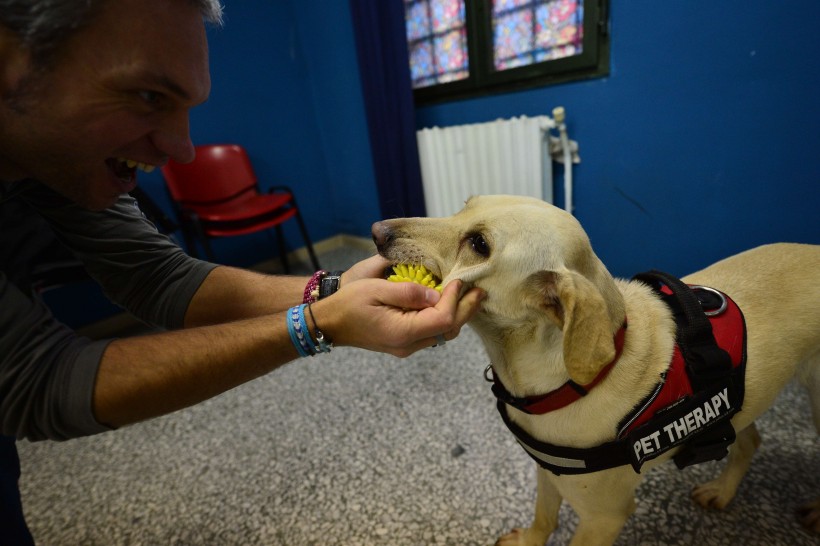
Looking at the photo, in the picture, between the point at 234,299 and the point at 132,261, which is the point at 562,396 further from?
the point at 132,261

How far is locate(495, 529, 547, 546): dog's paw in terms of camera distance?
1.22 meters

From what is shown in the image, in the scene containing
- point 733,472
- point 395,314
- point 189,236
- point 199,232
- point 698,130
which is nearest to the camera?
point 395,314

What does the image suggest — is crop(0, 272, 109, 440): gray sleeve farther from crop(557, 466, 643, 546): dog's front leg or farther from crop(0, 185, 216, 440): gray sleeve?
crop(557, 466, 643, 546): dog's front leg

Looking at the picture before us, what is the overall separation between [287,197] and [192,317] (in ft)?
6.91

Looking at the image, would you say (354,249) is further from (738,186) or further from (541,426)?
(541,426)

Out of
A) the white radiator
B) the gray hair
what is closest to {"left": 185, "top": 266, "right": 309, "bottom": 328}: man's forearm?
the gray hair

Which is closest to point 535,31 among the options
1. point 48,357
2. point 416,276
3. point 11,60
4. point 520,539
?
point 416,276

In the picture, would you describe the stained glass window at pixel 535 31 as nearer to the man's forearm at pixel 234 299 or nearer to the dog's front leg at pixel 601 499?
the man's forearm at pixel 234 299

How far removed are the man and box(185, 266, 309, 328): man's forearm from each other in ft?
1.25

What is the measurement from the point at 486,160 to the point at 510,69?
0.60m

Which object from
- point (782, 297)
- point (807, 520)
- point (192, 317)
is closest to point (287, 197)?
point (192, 317)

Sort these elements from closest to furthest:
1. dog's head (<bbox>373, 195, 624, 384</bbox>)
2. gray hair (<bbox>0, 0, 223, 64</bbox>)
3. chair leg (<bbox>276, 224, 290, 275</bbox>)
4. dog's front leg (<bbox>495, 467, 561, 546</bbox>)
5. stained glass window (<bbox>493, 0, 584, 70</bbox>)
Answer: gray hair (<bbox>0, 0, 223, 64</bbox>)
dog's head (<bbox>373, 195, 624, 384</bbox>)
dog's front leg (<bbox>495, 467, 561, 546</bbox>)
stained glass window (<bbox>493, 0, 584, 70</bbox>)
chair leg (<bbox>276, 224, 290, 275</bbox>)

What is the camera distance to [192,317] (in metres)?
1.32

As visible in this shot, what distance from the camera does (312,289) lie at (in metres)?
1.31
